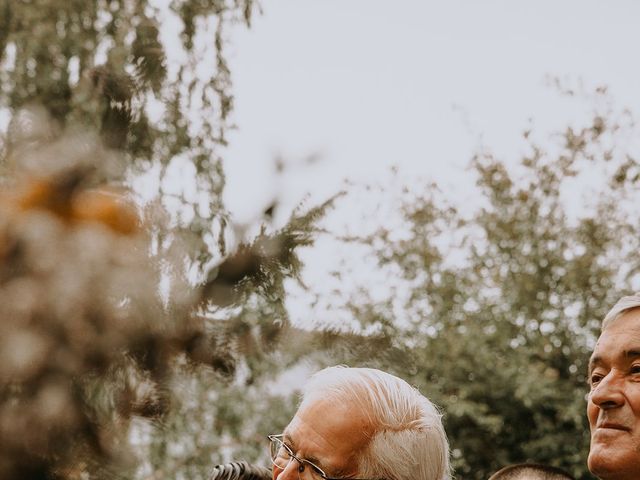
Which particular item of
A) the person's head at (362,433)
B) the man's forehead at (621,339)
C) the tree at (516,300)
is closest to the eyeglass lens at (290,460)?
the person's head at (362,433)

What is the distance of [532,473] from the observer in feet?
9.10

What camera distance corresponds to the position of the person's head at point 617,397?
5.31 feet

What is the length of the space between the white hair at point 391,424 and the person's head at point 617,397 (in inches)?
13.1

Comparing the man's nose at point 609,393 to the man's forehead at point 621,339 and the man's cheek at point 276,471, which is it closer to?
the man's forehead at point 621,339

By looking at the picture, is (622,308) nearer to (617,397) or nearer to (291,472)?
(617,397)

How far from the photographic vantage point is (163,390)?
3.59 feet

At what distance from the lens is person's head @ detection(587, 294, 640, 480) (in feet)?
5.31

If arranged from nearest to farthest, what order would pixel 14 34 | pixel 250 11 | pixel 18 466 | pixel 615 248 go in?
pixel 18 466
pixel 250 11
pixel 14 34
pixel 615 248

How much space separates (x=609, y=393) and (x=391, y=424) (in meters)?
0.47

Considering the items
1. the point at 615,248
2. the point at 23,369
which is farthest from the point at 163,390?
the point at 615,248

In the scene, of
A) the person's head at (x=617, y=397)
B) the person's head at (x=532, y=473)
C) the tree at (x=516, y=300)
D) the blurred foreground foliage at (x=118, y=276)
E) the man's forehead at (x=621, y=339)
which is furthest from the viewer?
the tree at (x=516, y=300)

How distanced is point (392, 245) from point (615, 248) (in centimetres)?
202

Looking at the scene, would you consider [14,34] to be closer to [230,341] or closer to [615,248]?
[230,341]

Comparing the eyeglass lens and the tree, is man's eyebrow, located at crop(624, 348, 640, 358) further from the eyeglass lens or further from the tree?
the tree
